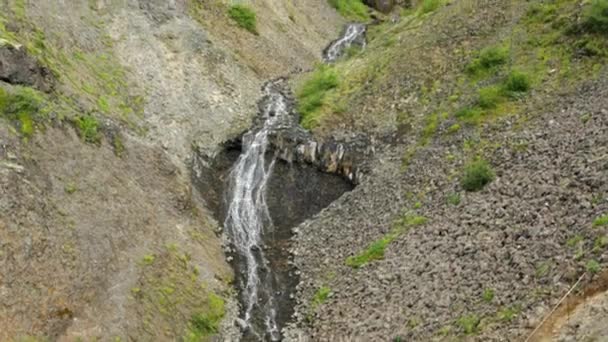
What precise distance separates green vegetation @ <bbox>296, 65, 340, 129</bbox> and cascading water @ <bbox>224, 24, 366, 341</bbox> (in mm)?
825

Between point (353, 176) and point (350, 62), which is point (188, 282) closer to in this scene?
point (353, 176)

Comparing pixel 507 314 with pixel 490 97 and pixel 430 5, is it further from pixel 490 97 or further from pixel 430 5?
pixel 430 5

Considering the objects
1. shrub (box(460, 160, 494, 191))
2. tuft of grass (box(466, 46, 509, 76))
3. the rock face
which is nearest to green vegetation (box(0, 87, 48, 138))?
the rock face

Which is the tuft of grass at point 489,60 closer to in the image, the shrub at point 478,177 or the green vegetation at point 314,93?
Answer: the green vegetation at point 314,93

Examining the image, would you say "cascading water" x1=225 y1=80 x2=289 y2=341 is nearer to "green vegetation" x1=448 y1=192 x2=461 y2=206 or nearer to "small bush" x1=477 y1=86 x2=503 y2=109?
"green vegetation" x1=448 y1=192 x2=461 y2=206

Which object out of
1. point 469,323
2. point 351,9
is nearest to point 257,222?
point 469,323

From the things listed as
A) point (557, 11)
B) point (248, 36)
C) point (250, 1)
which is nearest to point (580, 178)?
point (557, 11)

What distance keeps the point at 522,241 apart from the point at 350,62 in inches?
994

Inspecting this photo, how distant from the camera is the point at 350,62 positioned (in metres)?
40.6

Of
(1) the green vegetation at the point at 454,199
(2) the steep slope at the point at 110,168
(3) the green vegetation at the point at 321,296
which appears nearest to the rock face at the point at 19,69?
(2) the steep slope at the point at 110,168

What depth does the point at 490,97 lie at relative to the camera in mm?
28406

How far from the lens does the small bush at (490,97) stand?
28250 millimetres

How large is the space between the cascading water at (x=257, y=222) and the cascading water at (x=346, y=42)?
36.0 feet

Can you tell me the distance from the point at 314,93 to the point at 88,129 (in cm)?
1640
